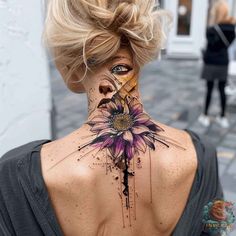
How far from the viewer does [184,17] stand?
31.7ft

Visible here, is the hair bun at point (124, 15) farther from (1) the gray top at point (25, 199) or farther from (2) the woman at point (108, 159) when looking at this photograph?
(1) the gray top at point (25, 199)

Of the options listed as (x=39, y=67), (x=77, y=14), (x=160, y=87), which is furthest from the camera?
(x=160, y=87)

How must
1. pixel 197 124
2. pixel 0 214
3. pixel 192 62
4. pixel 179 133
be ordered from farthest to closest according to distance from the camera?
pixel 192 62, pixel 197 124, pixel 179 133, pixel 0 214

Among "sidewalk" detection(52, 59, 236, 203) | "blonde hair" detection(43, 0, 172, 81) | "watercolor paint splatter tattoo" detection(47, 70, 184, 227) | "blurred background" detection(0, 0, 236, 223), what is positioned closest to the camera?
"blonde hair" detection(43, 0, 172, 81)

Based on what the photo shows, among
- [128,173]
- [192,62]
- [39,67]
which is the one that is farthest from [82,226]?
[192,62]

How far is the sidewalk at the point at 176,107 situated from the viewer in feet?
14.4

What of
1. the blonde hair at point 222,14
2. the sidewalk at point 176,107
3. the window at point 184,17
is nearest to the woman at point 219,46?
the blonde hair at point 222,14

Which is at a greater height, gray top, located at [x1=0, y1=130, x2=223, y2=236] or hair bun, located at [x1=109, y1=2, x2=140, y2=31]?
hair bun, located at [x1=109, y1=2, x2=140, y2=31]

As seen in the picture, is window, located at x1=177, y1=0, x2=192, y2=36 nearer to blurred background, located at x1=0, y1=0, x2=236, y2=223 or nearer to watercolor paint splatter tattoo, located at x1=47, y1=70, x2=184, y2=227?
blurred background, located at x1=0, y1=0, x2=236, y2=223

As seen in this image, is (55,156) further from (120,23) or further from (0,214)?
(120,23)

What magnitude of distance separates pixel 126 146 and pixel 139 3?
0.46 metres

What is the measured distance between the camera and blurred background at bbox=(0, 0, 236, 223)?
1878 millimetres

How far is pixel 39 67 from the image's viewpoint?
2.06 meters
